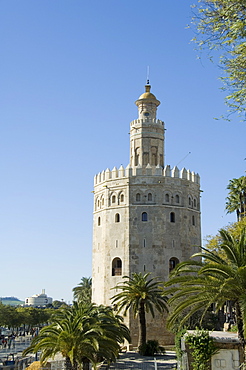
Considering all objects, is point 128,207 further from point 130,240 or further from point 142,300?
point 142,300

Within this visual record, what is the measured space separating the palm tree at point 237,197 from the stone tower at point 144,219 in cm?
283

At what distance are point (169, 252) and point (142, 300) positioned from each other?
698 centimetres

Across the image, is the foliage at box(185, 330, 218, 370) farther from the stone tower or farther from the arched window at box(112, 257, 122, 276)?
the arched window at box(112, 257, 122, 276)

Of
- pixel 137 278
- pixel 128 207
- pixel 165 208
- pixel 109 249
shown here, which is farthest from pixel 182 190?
pixel 137 278

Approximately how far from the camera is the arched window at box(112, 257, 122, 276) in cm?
3453

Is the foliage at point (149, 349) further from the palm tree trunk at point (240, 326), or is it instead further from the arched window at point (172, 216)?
the palm tree trunk at point (240, 326)

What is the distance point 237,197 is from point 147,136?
28.6ft

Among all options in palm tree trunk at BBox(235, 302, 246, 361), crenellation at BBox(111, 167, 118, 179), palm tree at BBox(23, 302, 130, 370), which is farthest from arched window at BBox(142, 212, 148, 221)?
palm tree trunk at BBox(235, 302, 246, 361)

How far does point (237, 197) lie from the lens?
37719 mm

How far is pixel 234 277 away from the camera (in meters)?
13.8

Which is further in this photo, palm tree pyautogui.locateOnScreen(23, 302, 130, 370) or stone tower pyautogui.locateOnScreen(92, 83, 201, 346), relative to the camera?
stone tower pyautogui.locateOnScreen(92, 83, 201, 346)

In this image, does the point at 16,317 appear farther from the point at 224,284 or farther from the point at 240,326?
the point at 224,284

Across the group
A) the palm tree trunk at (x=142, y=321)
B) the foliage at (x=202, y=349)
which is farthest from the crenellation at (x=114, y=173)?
the foliage at (x=202, y=349)

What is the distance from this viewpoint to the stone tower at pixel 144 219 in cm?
3400
